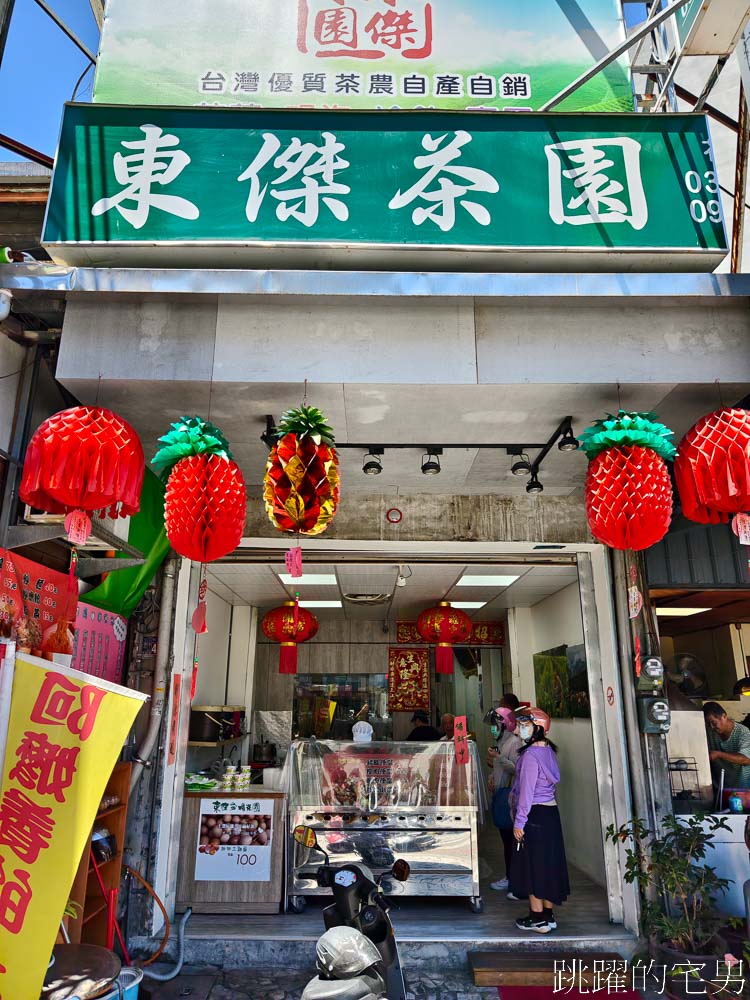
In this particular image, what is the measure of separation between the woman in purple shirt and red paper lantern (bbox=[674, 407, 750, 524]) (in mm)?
2772

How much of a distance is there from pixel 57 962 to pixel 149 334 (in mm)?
3132

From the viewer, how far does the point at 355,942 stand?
3070 mm

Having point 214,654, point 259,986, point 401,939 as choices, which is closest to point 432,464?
point 401,939

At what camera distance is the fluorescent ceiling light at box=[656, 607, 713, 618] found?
24.8ft

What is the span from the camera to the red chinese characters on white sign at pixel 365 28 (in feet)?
16.3

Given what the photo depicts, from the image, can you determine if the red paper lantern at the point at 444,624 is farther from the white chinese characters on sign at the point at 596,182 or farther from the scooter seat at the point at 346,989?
the white chinese characters on sign at the point at 596,182

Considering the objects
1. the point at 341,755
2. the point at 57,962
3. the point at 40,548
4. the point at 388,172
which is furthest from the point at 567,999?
the point at 388,172

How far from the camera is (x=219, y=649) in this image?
9.18m

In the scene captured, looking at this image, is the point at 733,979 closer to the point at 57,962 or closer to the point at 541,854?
the point at 541,854

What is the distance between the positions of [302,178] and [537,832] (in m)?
5.15

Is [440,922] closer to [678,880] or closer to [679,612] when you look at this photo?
[678,880]

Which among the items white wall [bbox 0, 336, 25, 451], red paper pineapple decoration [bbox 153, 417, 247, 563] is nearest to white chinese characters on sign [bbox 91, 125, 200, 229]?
white wall [bbox 0, 336, 25, 451]

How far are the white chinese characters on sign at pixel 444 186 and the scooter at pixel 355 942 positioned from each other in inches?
148

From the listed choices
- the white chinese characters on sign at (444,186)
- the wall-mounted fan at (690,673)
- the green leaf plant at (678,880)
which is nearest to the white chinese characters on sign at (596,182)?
the white chinese characters on sign at (444,186)
